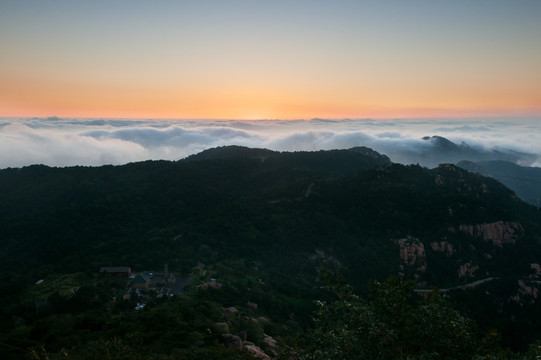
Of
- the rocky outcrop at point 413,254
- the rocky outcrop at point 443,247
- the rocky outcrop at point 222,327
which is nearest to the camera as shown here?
→ the rocky outcrop at point 222,327

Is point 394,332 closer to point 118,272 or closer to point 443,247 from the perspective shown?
point 118,272

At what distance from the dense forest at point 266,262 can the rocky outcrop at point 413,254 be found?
28 centimetres

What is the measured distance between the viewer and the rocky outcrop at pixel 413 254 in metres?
68.2

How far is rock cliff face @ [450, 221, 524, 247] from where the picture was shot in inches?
3004

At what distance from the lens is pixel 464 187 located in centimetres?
9994

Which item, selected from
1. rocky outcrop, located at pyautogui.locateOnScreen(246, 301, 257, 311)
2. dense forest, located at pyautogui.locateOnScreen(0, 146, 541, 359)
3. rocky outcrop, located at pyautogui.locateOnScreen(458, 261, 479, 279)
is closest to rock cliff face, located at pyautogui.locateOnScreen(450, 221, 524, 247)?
dense forest, located at pyautogui.locateOnScreen(0, 146, 541, 359)

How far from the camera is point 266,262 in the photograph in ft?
219

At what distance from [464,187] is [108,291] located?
97677mm

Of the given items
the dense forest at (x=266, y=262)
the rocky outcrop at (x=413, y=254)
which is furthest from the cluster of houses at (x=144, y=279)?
the rocky outcrop at (x=413, y=254)

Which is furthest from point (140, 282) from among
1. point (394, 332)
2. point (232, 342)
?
point (394, 332)

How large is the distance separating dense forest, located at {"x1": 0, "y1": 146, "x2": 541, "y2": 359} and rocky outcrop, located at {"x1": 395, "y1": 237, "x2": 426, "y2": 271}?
28cm

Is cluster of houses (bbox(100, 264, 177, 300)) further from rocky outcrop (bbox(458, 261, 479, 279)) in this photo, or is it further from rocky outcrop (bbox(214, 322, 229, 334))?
rocky outcrop (bbox(458, 261, 479, 279))

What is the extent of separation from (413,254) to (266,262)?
3063cm

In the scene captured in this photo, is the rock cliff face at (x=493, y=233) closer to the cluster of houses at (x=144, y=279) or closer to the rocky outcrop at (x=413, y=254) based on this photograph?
the rocky outcrop at (x=413, y=254)
